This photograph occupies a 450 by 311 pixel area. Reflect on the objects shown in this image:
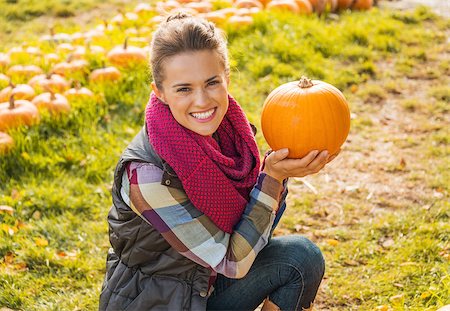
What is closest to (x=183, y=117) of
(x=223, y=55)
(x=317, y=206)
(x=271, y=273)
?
(x=223, y=55)

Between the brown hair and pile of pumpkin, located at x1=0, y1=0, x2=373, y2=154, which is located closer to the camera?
the brown hair

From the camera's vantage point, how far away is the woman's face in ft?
9.04

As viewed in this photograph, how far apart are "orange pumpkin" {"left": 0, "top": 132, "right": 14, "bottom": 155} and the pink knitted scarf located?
2255 millimetres

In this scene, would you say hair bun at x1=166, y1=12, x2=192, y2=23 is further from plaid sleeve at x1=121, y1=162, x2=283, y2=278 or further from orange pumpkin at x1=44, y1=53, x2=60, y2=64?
orange pumpkin at x1=44, y1=53, x2=60, y2=64

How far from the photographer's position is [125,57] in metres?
5.96

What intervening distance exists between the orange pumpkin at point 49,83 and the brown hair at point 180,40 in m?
2.88

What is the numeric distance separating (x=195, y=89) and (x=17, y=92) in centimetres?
303

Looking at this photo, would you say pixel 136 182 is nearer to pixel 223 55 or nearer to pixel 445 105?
pixel 223 55

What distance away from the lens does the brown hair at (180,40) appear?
8.98 feet

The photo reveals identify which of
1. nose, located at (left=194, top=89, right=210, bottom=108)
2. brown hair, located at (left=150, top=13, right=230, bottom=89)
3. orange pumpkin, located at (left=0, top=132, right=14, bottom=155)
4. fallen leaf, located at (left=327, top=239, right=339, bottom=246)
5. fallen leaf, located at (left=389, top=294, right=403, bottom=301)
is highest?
brown hair, located at (left=150, top=13, right=230, bottom=89)

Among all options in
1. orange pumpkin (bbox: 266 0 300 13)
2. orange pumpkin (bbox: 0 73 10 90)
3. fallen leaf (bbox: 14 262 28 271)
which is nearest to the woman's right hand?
fallen leaf (bbox: 14 262 28 271)

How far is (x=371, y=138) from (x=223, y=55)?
9.48ft

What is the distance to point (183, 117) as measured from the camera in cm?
281

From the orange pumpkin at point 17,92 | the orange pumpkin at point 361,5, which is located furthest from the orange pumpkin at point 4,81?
the orange pumpkin at point 361,5
